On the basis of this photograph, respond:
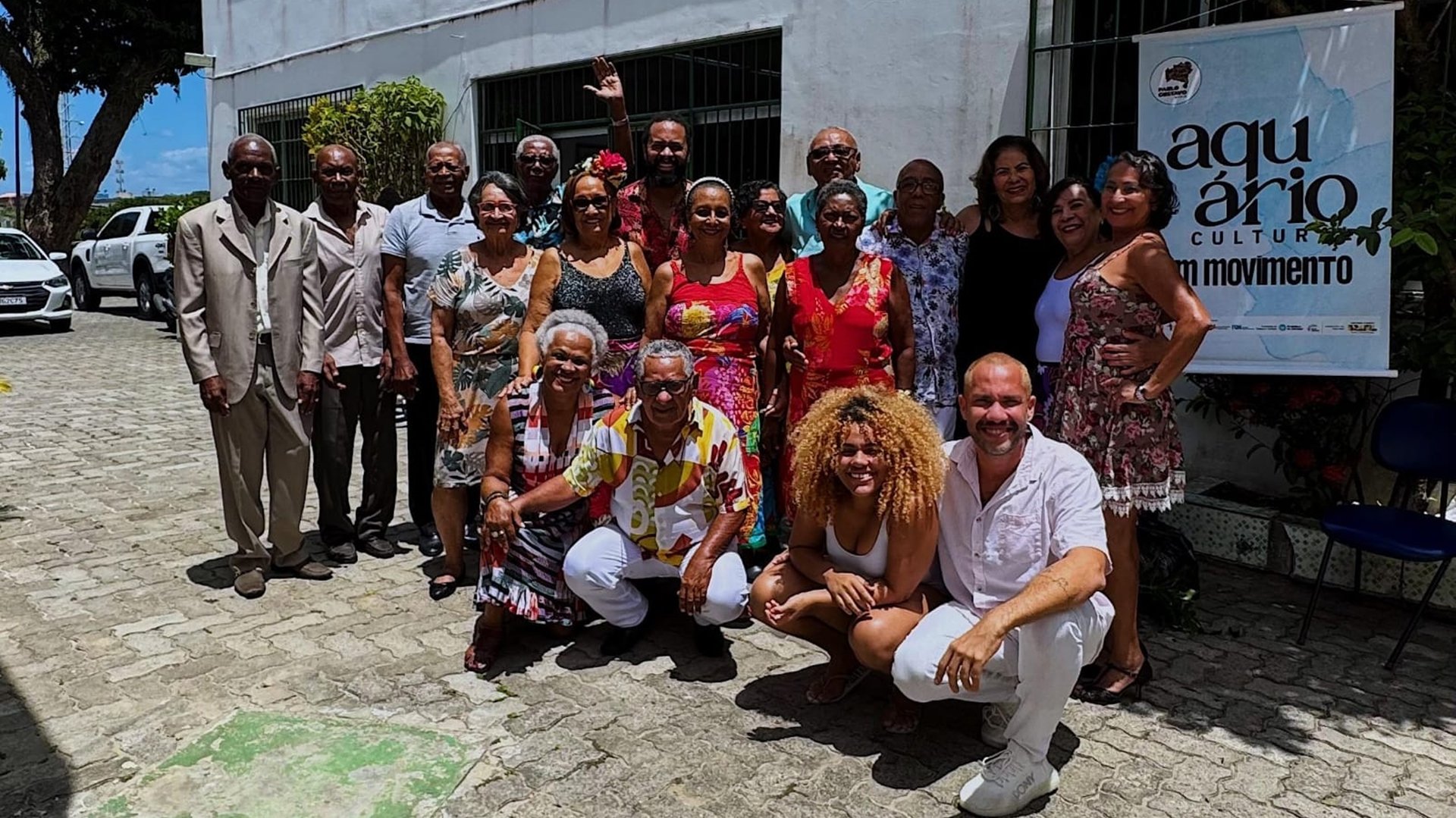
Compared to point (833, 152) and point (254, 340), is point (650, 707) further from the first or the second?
point (833, 152)

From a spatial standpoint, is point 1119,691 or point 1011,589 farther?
point 1119,691

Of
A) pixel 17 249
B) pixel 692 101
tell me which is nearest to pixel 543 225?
pixel 692 101

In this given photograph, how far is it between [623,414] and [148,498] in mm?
3942

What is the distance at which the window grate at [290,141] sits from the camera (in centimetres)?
1301

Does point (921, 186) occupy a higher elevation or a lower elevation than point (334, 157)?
lower

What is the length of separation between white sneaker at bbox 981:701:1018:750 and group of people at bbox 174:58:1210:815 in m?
0.02

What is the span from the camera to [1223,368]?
5.07 metres

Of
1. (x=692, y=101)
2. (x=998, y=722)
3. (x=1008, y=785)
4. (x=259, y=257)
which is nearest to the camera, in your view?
(x=1008, y=785)

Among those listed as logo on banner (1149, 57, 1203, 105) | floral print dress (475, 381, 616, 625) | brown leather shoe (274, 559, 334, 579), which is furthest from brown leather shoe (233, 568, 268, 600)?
logo on banner (1149, 57, 1203, 105)

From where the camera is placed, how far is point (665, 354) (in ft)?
12.7

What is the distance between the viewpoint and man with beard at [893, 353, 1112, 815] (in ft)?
10.1

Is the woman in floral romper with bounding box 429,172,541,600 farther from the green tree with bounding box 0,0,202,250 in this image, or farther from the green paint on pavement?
the green tree with bounding box 0,0,202,250

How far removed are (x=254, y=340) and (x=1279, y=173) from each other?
4.49 m

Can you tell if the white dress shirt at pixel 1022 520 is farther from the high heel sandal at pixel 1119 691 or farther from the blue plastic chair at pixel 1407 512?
the blue plastic chair at pixel 1407 512
